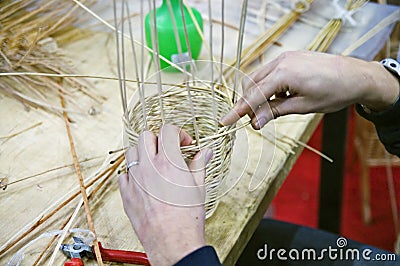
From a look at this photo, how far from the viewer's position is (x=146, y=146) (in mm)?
705

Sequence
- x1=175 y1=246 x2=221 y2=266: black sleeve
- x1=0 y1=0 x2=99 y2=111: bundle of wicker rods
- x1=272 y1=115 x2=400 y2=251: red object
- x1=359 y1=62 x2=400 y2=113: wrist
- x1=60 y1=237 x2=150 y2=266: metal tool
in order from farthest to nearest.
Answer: x1=272 y1=115 x2=400 y2=251: red object, x1=0 y1=0 x2=99 y2=111: bundle of wicker rods, x1=359 y1=62 x2=400 y2=113: wrist, x1=60 y1=237 x2=150 y2=266: metal tool, x1=175 y1=246 x2=221 y2=266: black sleeve

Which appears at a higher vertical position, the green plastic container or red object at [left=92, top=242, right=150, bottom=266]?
the green plastic container

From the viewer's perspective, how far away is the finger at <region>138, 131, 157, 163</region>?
697mm

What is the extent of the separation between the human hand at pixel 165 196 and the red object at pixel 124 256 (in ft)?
0.26

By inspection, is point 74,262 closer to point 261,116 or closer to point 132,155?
point 132,155

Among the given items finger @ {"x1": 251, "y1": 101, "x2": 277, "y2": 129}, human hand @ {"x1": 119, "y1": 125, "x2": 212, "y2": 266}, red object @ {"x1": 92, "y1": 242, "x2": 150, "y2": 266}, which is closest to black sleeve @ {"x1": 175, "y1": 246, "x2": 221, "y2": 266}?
human hand @ {"x1": 119, "y1": 125, "x2": 212, "y2": 266}

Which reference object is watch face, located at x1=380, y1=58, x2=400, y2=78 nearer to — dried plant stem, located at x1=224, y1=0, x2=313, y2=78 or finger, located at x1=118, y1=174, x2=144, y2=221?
dried plant stem, located at x1=224, y1=0, x2=313, y2=78

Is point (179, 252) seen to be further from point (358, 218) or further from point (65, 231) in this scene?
point (358, 218)

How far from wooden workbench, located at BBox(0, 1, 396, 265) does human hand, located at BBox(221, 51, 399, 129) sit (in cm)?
10

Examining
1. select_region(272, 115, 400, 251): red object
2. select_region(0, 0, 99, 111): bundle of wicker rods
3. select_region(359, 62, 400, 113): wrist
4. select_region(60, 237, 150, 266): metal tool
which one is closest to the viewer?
select_region(60, 237, 150, 266): metal tool

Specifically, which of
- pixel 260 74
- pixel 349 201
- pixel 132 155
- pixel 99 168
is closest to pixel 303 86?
pixel 260 74

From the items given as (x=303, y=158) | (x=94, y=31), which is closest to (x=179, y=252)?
(x=94, y=31)

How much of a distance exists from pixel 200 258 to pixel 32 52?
696 millimetres

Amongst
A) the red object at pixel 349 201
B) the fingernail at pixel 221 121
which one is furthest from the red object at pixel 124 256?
the red object at pixel 349 201
